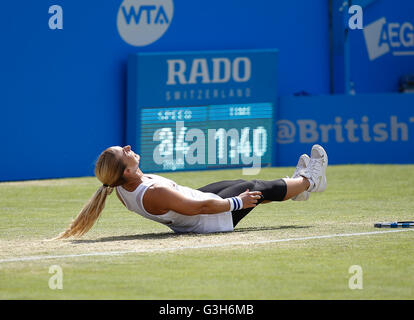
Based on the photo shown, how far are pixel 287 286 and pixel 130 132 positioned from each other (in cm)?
1160

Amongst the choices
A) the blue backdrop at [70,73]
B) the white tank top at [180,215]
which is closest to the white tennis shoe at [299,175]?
the white tank top at [180,215]

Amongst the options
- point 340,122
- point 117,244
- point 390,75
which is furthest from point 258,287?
point 390,75

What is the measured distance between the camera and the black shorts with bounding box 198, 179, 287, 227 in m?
8.76

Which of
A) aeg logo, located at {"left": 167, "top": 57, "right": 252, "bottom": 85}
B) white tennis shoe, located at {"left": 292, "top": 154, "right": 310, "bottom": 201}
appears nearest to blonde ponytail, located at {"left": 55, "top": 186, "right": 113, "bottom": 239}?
white tennis shoe, located at {"left": 292, "top": 154, "right": 310, "bottom": 201}

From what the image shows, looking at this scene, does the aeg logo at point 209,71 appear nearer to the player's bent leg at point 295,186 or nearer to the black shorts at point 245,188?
the player's bent leg at point 295,186

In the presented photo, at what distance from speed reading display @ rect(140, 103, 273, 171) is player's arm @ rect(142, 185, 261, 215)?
894cm

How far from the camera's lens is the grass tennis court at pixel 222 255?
20.1ft

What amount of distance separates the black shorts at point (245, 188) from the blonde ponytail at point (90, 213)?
3.53ft

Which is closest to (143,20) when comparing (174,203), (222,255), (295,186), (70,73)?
(70,73)

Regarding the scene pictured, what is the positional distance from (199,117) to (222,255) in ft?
34.6

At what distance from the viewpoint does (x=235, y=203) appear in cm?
838

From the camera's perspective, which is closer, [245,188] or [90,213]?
[90,213]

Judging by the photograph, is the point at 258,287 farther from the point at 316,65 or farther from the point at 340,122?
the point at 316,65

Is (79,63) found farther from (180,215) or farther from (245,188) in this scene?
(180,215)
